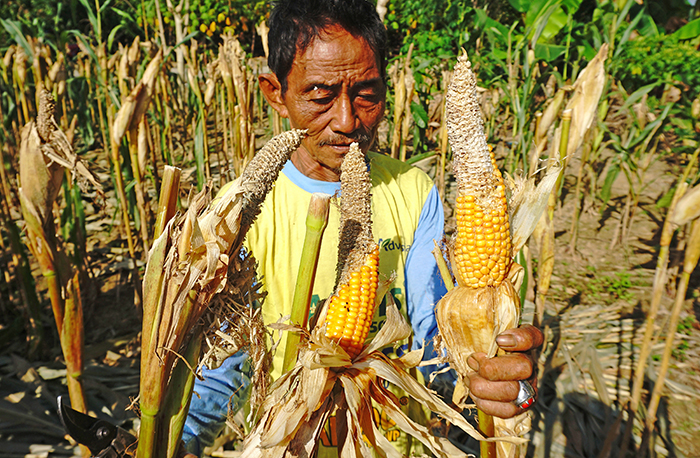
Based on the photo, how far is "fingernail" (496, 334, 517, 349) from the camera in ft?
2.99

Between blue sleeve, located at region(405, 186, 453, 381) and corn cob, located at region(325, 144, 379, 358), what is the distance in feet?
2.46

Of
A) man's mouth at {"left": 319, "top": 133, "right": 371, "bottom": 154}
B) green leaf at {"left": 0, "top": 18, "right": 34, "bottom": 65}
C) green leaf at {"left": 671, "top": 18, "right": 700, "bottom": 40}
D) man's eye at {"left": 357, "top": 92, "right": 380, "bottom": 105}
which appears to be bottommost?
man's mouth at {"left": 319, "top": 133, "right": 371, "bottom": 154}

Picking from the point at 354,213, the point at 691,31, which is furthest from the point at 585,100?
the point at 691,31

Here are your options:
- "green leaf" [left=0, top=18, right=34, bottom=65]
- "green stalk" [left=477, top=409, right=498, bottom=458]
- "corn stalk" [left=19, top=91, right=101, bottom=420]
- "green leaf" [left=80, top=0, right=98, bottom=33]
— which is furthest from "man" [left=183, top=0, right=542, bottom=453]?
"green leaf" [left=0, top=18, right=34, bottom=65]

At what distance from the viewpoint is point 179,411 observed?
0.77m

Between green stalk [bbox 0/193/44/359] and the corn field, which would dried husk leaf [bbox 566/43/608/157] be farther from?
green stalk [bbox 0/193/44/359]

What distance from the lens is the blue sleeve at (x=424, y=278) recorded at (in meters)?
1.63

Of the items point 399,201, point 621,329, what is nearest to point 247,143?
point 399,201

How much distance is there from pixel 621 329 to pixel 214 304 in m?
3.12

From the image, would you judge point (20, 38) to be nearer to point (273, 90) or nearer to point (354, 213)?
point (273, 90)

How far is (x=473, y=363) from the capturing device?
38.4 inches

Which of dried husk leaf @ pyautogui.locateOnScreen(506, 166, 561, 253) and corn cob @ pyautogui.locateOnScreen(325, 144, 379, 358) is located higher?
dried husk leaf @ pyautogui.locateOnScreen(506, 166, 561, 253)

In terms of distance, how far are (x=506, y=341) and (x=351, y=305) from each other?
0.34 m

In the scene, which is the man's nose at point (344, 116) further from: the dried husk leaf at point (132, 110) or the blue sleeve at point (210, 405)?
the dried husk leaf at point (132, 110)
